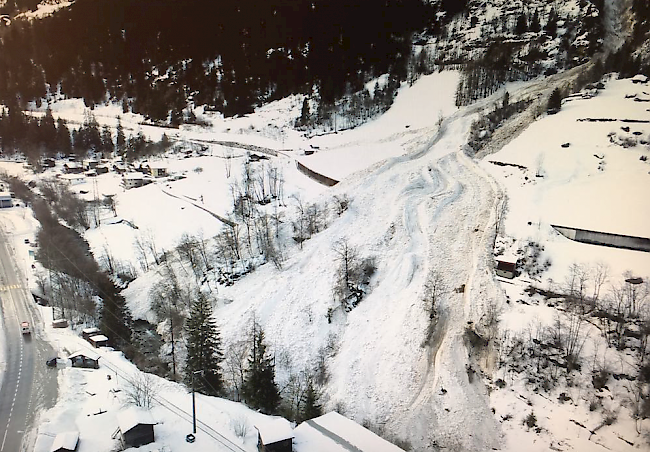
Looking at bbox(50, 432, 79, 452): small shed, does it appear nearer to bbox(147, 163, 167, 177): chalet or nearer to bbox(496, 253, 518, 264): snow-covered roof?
bbox(496, 253, 518, 264): snow-covered roof

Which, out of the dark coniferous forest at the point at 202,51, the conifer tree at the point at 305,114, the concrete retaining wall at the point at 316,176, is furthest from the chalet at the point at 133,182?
the dark coniferous forest at the point at 202,51

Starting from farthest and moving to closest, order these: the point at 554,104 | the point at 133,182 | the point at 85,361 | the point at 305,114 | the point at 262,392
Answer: the point at 305,114, the point at 133,182, the point at 554,104, the point at 85,361, the point at 262,392

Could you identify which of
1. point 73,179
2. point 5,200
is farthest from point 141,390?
point 73,179

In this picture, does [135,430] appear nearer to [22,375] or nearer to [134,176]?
[22,375]

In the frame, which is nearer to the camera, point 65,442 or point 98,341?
point 65,442

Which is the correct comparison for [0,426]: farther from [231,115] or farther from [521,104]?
[231,115]

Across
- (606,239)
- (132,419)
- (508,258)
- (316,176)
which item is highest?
Result: (606,239)

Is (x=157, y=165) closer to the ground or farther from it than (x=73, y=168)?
farther from it

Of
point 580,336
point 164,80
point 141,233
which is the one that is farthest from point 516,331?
point 164,80
